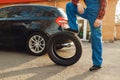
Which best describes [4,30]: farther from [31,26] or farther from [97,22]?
[97,22]

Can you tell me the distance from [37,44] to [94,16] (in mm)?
2887

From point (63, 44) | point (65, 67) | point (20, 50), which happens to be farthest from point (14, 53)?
point (65, 67)

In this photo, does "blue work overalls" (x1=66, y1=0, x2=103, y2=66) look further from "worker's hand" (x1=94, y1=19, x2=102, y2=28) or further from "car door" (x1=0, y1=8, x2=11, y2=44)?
"car door" (x1=0, y1=8, x2=11, y2=44)

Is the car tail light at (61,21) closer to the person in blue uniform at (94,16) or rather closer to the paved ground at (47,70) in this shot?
the paved ground at (47,70)

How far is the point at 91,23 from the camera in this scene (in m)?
6.86

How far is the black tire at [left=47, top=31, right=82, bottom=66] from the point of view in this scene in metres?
7.26

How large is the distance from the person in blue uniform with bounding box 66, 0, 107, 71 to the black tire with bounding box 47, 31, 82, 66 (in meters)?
0.42

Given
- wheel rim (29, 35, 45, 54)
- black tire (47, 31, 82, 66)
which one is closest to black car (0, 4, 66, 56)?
wheel rim (29, 35, 45, 54)

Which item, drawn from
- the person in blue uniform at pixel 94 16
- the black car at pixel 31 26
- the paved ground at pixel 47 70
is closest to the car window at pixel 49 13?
the black car at pixel 31 26

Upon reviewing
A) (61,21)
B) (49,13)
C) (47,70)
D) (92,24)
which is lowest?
(47,70)

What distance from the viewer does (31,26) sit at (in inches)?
367

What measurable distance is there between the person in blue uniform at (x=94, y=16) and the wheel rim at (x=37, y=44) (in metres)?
2.20

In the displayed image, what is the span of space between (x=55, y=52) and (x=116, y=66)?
65.0 inches

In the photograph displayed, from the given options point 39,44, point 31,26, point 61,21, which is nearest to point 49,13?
point 61,21
